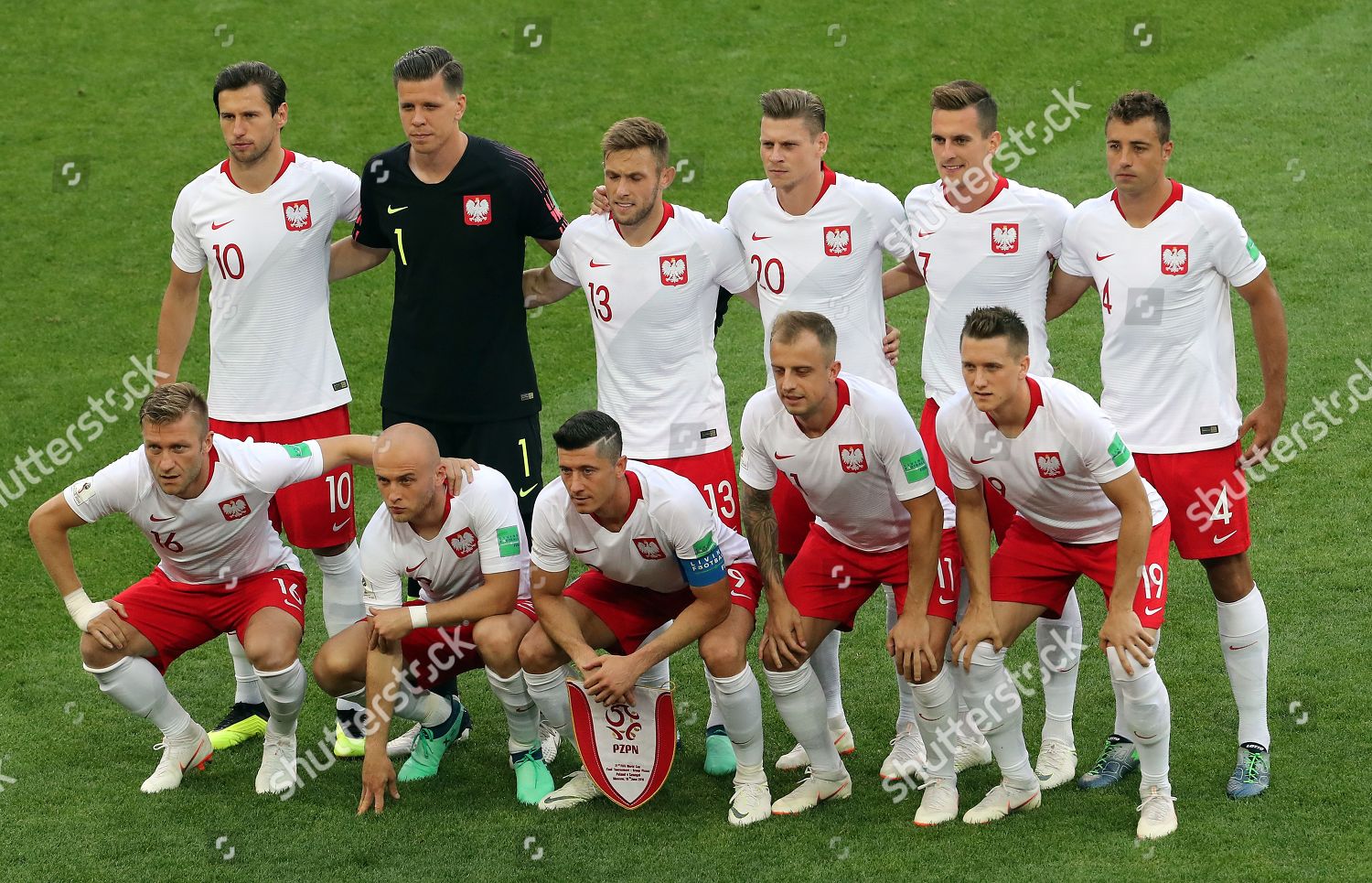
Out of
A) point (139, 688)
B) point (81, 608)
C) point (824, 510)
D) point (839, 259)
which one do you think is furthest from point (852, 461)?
point (81, 608)

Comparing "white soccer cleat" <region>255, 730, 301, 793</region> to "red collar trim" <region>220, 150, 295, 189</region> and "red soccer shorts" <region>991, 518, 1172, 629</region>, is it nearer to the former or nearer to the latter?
"red collar trim" <region>220, 150, 295, 189</region>

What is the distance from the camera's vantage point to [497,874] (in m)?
5.63

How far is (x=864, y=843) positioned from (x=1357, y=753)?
1.94 m

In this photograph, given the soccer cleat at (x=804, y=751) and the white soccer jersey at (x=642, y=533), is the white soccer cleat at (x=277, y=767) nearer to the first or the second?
the white soccer jersey at (x=642, y=533)

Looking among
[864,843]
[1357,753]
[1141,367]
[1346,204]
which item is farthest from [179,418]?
[1346,204]

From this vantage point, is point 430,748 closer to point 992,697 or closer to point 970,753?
point 970,753

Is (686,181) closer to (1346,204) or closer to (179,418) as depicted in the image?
(1346,204)

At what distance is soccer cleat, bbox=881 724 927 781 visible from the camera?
626 centimetres

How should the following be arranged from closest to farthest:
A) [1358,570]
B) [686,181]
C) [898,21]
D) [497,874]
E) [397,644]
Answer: [497,874], [397,644], [1358,570], [686,181], [898,21]

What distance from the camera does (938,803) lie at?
5.86 meters

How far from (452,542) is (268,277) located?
145 cm

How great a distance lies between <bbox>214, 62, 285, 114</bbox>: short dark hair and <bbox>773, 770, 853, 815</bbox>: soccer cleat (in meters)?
3.36

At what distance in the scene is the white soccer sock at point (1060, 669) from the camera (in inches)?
243

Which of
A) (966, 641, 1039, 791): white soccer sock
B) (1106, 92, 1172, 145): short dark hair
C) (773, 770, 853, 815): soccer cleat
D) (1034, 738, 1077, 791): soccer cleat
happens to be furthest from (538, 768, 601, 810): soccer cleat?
(1106, 92, 1172, 145): short dark hair
